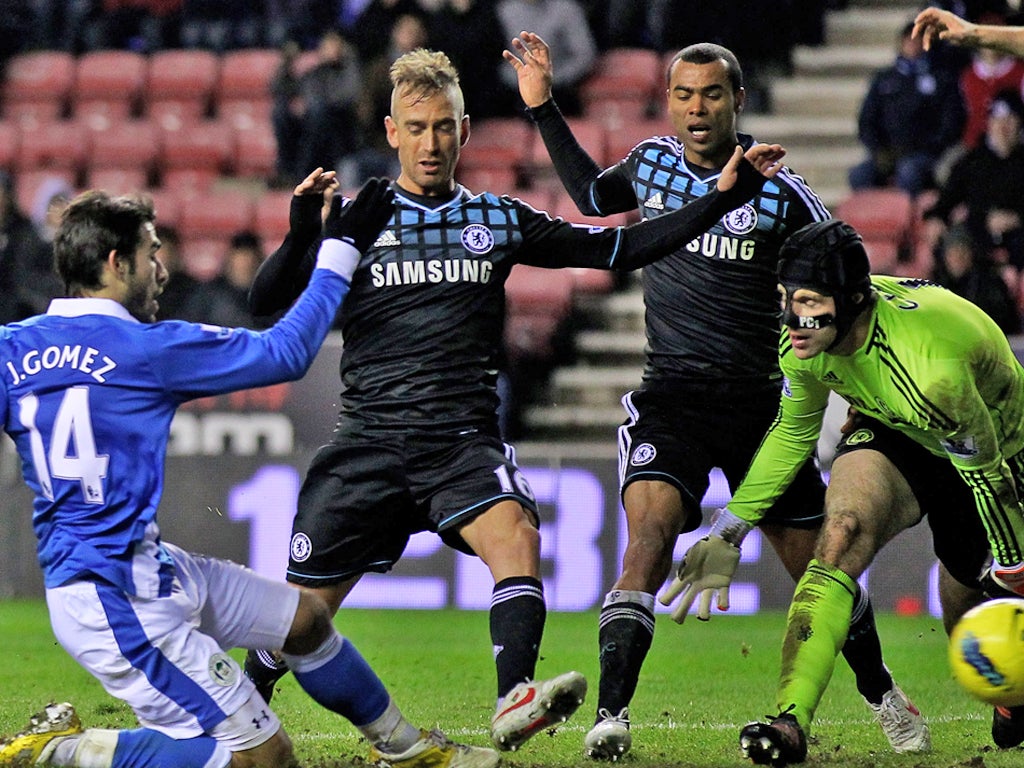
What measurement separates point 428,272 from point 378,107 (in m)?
7.97

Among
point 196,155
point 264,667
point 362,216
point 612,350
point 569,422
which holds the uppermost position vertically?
point 362,216

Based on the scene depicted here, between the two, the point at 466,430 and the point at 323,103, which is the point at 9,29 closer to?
the point at 323,103

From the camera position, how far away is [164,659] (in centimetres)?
435

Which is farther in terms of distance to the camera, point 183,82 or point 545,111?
point 183,82

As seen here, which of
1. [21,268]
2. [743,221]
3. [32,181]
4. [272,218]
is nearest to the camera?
[743,221]

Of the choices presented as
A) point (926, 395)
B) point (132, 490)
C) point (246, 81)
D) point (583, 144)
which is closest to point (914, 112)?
point (583, 144)

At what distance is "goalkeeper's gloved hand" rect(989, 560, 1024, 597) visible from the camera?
5.40 m

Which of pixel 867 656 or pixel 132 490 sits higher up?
pixel 132 490

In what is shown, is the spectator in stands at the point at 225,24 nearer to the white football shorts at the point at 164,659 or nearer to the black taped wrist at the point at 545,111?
the black taped wrist at the point at 545,111

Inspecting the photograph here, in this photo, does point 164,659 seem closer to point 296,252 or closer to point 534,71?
point 296,252

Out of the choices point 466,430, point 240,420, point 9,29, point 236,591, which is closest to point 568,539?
point 240,420

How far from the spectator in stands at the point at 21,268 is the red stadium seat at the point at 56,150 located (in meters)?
A: 1.36

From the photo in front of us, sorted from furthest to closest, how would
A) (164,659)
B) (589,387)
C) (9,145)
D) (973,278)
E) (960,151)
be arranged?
1. (9,145)
2. (960,151)
3. (589,387)
4. (973,278)
5. (164,659)

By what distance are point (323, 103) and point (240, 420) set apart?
11.7 feet
